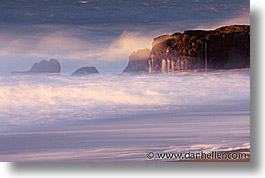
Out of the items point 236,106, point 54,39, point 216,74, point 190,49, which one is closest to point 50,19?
point 54,39

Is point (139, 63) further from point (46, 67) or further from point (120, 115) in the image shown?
point (46, 67)

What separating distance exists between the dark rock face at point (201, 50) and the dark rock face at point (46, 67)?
0.84 meters

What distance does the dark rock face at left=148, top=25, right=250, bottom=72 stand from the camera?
316 cm

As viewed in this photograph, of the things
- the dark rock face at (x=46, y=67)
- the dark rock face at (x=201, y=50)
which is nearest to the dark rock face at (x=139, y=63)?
the dark rock face at (x=201, y=50)

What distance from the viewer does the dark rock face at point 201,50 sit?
316 centimetres

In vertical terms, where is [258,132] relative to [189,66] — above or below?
below

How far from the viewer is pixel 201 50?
321 cm

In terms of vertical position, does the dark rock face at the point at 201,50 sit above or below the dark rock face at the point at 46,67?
above

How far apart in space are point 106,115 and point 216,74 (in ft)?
3.47

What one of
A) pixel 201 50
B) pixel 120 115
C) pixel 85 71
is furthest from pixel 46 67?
pixel 201 50

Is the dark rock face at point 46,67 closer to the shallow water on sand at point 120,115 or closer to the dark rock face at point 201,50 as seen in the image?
the shallow water on sand at point 120,115

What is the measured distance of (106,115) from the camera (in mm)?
3195

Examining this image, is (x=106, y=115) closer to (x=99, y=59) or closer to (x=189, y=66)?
(x=99, y=59)

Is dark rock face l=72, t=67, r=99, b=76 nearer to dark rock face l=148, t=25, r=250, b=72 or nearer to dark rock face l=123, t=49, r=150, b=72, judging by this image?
dark rock face l=123, t=49, r=150, b=72
